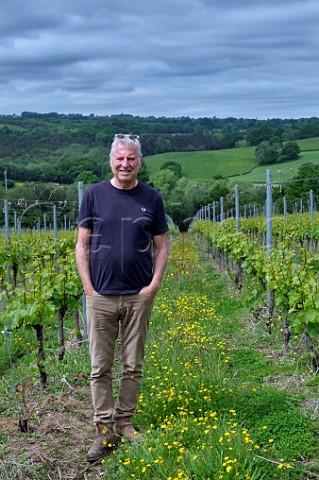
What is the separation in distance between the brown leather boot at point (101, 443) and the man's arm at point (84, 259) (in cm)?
96

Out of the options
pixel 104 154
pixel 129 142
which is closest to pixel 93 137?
pixel 104 154

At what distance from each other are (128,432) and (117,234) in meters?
1.41

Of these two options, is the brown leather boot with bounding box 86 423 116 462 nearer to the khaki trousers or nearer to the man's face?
the khaki trousers

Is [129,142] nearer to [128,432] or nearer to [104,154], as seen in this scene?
[128,432]

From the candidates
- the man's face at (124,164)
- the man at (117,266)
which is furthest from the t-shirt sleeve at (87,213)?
the man's face at (124,164)

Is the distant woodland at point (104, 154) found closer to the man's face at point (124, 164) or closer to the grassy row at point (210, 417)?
the man's face at point (124, 164)

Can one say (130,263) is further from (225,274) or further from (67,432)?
(225,274)

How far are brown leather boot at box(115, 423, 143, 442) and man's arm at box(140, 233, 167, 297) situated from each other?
3.17 feet

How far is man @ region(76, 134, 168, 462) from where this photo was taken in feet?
13.3

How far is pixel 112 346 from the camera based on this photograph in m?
4.20

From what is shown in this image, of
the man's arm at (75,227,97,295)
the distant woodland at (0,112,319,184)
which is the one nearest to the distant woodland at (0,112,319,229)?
the distant woodland at (0,112,319,184)

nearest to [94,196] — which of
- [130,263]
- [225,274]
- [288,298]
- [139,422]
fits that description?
[130,263]

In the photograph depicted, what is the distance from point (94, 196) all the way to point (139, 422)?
1729mm

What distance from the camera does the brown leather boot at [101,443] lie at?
13.2 ft
